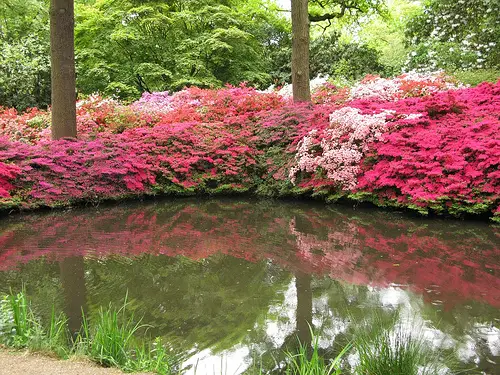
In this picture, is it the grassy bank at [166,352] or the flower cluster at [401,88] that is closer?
the grassy bank at [166,352]

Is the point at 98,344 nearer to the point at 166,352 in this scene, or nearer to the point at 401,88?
the point at 166,352

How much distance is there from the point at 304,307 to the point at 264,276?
2.90 ft

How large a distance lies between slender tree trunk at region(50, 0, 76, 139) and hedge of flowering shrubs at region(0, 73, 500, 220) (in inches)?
18.1

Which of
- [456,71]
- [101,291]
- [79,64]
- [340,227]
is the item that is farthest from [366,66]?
[101,291]

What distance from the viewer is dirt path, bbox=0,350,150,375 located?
2.58 m

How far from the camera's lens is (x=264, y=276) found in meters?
4.90

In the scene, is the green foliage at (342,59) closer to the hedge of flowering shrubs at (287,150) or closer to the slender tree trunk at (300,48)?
the hedge of flowering shrubs at (287,150)

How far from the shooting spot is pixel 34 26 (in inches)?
807

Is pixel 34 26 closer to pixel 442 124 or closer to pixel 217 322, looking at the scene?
pixel 442 124

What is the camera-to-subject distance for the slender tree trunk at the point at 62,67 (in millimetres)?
9602

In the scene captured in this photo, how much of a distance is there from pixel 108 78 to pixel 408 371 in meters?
16.9

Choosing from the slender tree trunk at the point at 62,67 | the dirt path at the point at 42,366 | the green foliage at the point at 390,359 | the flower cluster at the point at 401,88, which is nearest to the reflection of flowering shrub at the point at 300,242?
the green foliage at the point at 390,359

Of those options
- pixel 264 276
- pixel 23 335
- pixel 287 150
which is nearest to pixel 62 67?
pixel 287 150

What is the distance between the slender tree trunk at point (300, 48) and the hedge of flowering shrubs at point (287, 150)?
0.74m
